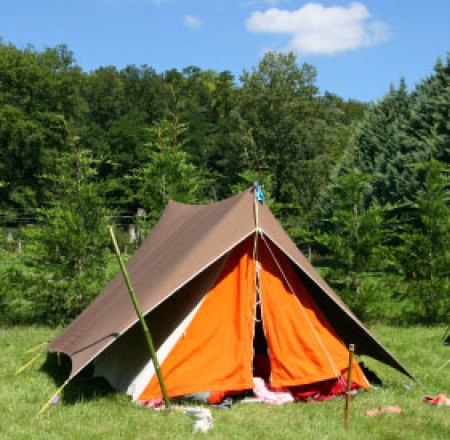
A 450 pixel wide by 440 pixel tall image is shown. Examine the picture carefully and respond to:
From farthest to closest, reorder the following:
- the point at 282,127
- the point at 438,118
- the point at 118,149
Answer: the point at 118,149, the point at 282,127, the point at 438,118

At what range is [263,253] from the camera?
5969 millimetres

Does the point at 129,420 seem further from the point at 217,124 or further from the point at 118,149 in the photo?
the point at 217,124

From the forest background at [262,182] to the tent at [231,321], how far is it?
421 centimetres

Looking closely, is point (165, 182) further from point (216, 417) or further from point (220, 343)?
point (216, 417)

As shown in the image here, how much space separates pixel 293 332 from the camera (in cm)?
579

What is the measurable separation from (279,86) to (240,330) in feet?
84.4

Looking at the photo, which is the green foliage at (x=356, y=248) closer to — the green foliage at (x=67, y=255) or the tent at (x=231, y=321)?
the green foliage at (x=67, y=255)

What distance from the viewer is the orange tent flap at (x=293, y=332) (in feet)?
18.6

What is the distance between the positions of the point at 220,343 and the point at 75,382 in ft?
5.77

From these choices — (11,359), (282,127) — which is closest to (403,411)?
(11,359)

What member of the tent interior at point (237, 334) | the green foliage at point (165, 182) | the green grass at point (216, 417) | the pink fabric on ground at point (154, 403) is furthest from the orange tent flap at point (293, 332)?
the green foliage at point (165, 182)

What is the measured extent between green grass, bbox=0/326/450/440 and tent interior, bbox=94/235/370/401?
9.7 inches

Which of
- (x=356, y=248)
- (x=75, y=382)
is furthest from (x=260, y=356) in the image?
(x=356, y=248)

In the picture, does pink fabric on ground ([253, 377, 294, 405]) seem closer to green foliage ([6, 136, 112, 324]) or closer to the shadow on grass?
the shadow on grass
